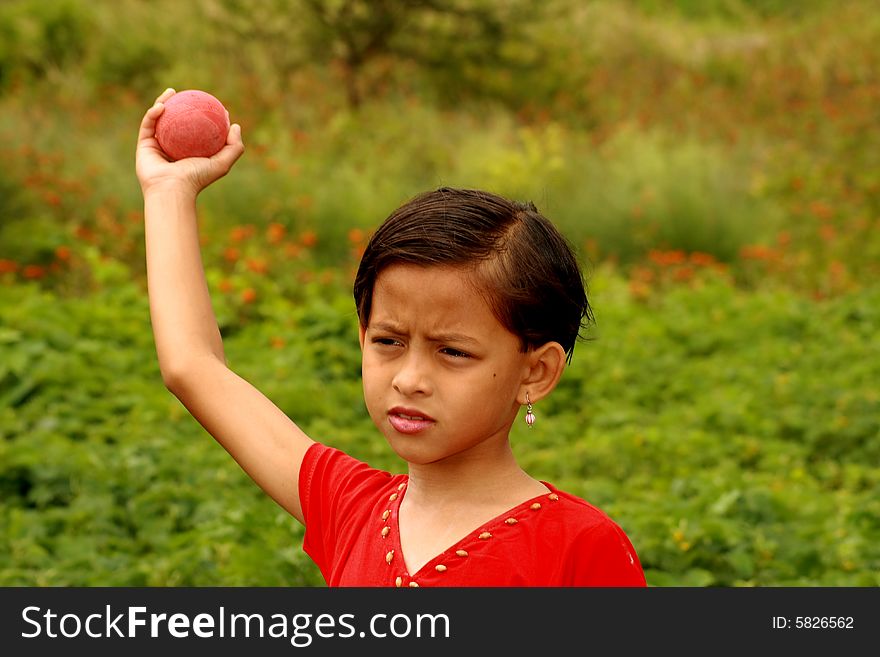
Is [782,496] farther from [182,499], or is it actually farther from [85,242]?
[85,242]

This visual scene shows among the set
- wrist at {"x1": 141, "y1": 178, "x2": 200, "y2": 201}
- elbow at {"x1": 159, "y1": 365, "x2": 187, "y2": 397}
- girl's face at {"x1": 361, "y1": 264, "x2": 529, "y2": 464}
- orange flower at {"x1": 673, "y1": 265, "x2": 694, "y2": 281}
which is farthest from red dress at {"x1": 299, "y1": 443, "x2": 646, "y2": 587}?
orange flower at {"x1": 673, "y1": 265, "x2": 694, "y2": 281}

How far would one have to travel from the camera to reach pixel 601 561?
168 centimetres

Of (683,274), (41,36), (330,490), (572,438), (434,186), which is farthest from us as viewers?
(41,36)

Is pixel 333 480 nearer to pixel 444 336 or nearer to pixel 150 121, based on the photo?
pixel 444 336

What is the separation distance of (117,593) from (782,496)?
11.6 ft

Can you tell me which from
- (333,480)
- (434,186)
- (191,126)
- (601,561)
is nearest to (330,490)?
(333,480)

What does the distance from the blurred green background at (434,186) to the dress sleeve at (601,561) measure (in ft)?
1.50

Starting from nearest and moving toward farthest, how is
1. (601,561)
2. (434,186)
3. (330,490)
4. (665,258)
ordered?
(601,561) → (330,490) → (434,186) → (665,258)

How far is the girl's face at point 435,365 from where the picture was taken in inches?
67.1

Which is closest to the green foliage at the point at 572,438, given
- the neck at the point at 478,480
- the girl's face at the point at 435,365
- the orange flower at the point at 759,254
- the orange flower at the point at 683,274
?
the orange flower at the point at 683,274

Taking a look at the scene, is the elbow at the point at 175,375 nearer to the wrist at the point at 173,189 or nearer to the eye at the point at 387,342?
the wrist at the point at 173,189

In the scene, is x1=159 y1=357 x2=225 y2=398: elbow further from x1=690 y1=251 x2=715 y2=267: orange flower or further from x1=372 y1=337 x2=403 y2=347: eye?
x1=690 y1=251 x2=715 y2=267: orange flower

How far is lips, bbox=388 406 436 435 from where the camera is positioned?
5.60 ft

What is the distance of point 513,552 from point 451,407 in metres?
0.21
